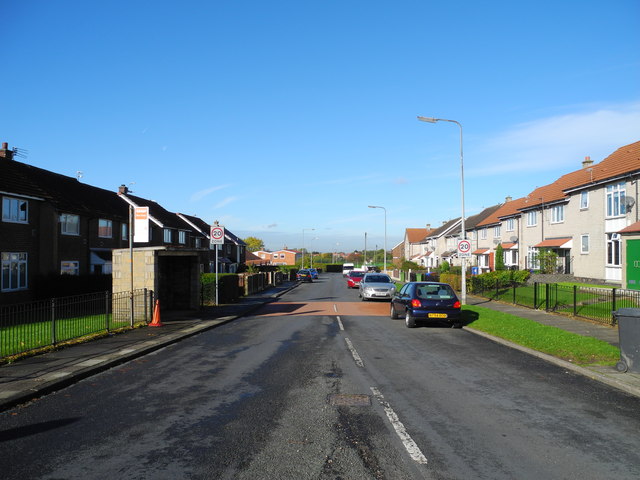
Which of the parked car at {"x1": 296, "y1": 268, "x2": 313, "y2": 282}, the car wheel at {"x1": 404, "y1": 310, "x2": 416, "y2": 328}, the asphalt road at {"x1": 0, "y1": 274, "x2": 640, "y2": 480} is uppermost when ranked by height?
the asphalt road at {"x1": 0, "y1": 274, "x2": 640, "y2": 480}

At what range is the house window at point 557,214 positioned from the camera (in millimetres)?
32550

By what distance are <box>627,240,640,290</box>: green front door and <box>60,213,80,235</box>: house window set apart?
1182 inches

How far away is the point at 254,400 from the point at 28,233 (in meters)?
22.2

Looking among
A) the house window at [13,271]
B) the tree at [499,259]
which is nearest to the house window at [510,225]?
the tree at [499,259]

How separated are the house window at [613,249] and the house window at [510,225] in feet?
51.9

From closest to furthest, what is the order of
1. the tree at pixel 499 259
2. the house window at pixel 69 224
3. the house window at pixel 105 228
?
1. the house window at pixel 69 224
2. the house window at pixel 105 228
3. the tree at pixel 499 259

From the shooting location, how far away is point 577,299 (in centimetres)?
2016

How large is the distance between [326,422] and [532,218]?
1433 inches

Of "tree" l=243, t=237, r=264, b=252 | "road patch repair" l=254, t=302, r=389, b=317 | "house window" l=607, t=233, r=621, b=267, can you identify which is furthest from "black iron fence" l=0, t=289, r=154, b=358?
"tree" l=243, t=237, r=264, b=252

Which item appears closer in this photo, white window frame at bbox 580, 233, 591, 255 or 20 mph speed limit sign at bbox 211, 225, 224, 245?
20 mph speed limit sign at bbox 211, 225, 224, 245

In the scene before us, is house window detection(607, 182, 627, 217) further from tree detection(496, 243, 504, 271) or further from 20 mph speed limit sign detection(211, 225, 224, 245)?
20 mph speed limit sign detection(211, 225, 224, 245)

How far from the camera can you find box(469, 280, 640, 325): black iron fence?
1461 centimetres

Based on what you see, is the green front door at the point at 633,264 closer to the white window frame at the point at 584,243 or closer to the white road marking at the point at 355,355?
the white window frame at the point at 584,243

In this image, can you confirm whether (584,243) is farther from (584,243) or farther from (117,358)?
(117,358)
